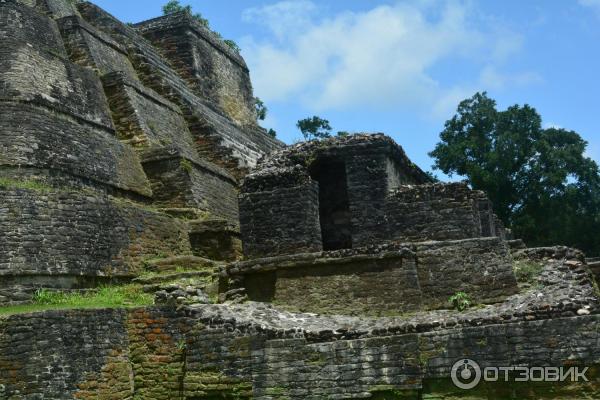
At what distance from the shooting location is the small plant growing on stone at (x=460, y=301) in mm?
9875

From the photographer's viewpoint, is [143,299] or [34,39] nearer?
[143,299]

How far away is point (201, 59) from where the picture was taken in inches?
830

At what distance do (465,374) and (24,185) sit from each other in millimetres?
6767

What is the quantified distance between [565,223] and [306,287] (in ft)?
60.9

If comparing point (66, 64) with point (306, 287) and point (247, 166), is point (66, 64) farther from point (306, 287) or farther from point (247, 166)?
point (306, 287)

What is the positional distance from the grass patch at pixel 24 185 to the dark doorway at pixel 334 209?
4921 mm

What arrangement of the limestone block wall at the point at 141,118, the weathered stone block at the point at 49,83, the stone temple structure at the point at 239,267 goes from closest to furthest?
the stone temple structure at the point at 239,267 < the weathered stone block at the point at 49,83 < the limestone block wall at the point at 141,118

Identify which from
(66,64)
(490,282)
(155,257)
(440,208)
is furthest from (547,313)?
(66,64)

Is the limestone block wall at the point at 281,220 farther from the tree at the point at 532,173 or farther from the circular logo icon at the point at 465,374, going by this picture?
the tree at the point at 532,173

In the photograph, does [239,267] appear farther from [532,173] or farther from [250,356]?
[532,173]

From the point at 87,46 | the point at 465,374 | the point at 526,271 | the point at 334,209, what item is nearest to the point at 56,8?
the point at 87,46

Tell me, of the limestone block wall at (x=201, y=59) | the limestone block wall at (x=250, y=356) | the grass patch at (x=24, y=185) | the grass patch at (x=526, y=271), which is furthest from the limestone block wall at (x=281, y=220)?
the limestone block wall at (x=201, y=59)

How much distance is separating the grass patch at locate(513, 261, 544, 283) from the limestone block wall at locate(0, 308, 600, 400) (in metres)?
2.14

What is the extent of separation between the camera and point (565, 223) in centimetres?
2664
